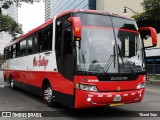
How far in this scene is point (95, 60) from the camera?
8.92 meters

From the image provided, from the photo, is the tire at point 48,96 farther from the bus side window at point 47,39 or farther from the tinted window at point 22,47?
the tinted window at point 22,47

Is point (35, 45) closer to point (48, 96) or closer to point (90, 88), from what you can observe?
point (48, 96)

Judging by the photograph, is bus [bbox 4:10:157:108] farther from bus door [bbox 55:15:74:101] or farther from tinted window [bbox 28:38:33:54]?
tinted window [bbox 28:38:33:54]

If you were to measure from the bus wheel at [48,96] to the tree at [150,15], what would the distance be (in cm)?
1655

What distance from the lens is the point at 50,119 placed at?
30.1 feet

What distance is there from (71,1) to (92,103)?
7476 cm

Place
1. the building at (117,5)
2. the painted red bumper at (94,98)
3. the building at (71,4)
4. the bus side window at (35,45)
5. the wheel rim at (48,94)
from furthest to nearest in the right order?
the building at (71,4), the building at (117,5), the bus side window at (35,45), the wheel rim at (48,94), the painted red bumper at (94,98)

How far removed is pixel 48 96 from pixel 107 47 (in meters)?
3.36

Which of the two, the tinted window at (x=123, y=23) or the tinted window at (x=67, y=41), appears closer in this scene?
the tinted window at (x=67, y=41)

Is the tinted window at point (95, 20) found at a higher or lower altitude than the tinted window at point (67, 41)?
higher

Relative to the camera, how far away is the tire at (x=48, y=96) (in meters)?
11.1

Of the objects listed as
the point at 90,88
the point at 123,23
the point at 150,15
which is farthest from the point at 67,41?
the point at 150,15

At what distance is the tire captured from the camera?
1110 centimetres

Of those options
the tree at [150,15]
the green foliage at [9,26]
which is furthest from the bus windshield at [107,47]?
the green foliage at [9,26]
